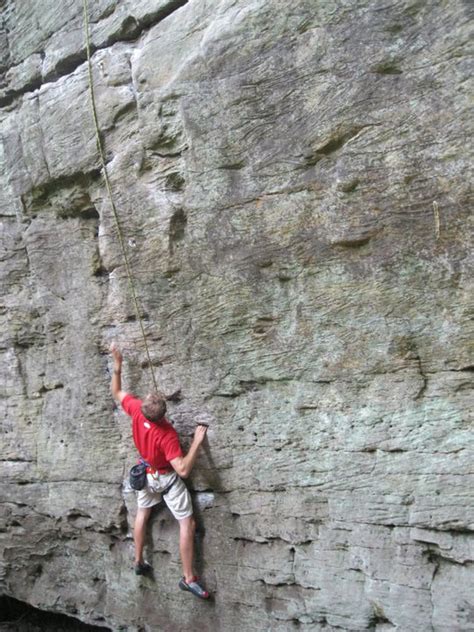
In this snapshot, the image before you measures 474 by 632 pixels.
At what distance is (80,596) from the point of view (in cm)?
549

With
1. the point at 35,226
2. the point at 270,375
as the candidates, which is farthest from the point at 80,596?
the point at 35,226

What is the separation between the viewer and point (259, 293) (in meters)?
4.25

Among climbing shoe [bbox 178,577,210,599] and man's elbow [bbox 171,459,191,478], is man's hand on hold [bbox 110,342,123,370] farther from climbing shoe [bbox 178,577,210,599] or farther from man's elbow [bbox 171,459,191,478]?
climbing shoe [bbox 178,577,210,599]

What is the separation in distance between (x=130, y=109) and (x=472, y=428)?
11.6 feet

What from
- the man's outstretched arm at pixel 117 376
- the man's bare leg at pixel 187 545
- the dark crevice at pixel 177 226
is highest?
the dark crevice at pixel 177 226

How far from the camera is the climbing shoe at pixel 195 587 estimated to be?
180 inches

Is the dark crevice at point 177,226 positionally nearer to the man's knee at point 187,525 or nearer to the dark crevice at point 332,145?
the dark crevice at point 332,145

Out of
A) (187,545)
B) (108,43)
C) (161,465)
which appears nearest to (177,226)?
(108,43)

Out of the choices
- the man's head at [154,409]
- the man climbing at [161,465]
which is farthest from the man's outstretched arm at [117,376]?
the man's head at [154,409]

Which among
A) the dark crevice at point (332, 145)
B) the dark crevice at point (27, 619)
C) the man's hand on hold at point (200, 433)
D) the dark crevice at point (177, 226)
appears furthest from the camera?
the dark crevice at point (27, 619)

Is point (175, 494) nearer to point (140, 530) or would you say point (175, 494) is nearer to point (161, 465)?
point (161, 465)

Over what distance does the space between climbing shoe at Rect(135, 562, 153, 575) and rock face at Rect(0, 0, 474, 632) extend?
0.40ft

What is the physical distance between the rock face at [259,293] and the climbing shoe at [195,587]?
0.13 metres

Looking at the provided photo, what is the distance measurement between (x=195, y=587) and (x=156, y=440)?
126cm
